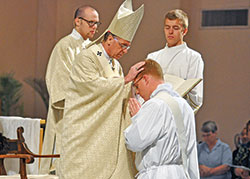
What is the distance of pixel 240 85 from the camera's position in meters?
11.2

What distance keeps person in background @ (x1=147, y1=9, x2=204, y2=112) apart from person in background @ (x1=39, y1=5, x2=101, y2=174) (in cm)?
84

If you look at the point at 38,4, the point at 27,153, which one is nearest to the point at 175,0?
the point at 38,4

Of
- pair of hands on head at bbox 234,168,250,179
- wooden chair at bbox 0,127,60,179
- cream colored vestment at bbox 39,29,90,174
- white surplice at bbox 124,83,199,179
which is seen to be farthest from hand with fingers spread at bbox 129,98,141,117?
pair of hands on head at bbox 234,168,250,179

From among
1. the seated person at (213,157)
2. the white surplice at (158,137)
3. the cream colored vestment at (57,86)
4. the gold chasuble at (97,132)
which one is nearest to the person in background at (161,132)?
the white surplice at (158,137)

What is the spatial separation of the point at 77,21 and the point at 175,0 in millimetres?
5614

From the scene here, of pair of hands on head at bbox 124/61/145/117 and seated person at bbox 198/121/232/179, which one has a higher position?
pair of hands on head at bbox 124/61/145/117

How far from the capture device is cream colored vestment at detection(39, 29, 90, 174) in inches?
231

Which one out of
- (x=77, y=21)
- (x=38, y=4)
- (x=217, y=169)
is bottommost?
(x=217, y=169)

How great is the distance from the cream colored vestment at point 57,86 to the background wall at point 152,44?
211 inches

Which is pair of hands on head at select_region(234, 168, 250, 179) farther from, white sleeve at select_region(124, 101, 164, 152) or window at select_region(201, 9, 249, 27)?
white sleeve at select_region(124, 101, 164, 152)

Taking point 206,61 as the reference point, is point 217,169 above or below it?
below

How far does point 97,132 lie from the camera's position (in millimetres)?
4406

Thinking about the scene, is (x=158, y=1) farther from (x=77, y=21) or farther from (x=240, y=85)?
(x=77, y=21)

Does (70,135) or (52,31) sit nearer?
(70,135)
